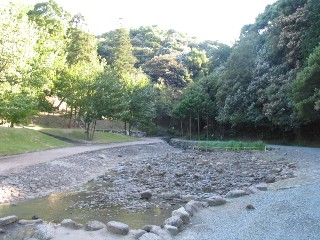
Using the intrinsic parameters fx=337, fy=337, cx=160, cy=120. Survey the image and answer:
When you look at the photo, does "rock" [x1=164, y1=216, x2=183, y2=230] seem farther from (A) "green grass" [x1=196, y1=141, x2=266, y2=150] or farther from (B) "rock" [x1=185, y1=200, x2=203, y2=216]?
(A) "green grass" [x1=196, y1=141, x2=266, y2=150]

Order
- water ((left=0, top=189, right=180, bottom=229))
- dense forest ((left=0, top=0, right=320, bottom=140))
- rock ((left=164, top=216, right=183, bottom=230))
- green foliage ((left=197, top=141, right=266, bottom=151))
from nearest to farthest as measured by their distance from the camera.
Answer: rock ((left=164, top=216, right=183, bottom=230)), water ((left=0, top=189, right=180, bottom=229)), dense forest ((left=0, top=0, right=320, bottom=140)), green foliage ((left=197, top=141, right=266, bottom=151))

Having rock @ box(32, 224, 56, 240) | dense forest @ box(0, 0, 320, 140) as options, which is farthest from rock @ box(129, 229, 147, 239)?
dense forest @ box(0, 0, 320, 140)

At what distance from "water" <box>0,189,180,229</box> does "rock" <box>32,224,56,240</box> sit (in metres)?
1.47

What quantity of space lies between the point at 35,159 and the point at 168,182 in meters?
8.02

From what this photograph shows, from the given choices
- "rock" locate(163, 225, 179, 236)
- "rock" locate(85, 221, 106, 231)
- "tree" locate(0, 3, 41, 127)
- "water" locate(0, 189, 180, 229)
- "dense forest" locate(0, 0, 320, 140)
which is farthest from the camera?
"dense forest" locate(0, 0, 320, 140)

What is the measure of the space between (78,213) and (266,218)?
17.0 feet

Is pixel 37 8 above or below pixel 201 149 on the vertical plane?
above

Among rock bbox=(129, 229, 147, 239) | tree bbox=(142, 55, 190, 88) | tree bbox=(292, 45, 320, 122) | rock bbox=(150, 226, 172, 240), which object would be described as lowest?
rock bbox=(129, 229, 147, 239)

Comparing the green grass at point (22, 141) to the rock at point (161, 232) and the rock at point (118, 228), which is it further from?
the rock at point (161, 232)

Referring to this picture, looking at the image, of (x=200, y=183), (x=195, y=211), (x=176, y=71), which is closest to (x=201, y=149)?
(x=200, y=183)

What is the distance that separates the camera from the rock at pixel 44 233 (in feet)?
22.3

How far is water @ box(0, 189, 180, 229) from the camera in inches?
348

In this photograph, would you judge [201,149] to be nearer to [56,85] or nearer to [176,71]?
[56,85]

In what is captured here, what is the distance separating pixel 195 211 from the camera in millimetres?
8633
